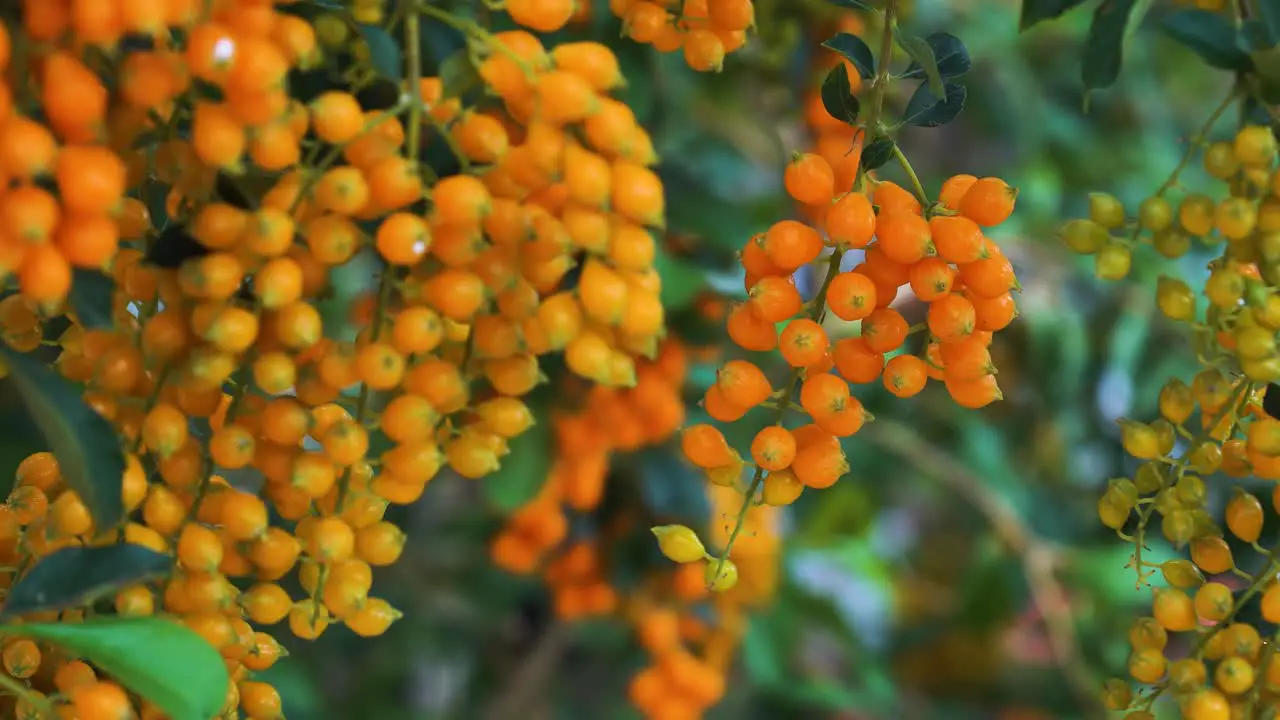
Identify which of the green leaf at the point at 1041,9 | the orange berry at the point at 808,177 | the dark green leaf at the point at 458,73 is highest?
the dark green leaf at the point at 458,73

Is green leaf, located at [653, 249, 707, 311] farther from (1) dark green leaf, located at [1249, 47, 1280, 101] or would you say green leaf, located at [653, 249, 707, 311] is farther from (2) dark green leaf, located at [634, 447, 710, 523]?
(1) dark green leaf, located at [1249, 47, 1280, 101]

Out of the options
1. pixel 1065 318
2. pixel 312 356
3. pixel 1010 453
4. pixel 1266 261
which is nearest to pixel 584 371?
pixel 312 356

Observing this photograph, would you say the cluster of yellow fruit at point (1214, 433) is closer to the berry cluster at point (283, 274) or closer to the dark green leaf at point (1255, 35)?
the dark green leaf at point (1255, 35)

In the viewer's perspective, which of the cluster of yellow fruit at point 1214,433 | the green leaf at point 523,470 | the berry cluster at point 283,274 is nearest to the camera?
the berry cluster at point 283,274

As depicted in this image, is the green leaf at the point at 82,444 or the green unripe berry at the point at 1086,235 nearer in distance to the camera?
the green leaf at the point at 82,444

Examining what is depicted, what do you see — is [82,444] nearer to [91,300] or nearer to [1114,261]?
[91,300]

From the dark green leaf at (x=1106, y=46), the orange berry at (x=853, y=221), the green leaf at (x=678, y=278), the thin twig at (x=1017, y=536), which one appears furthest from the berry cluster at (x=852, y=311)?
the thin twig at (x=1017, y=536)

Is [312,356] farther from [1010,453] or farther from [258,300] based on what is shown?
[1010,453]

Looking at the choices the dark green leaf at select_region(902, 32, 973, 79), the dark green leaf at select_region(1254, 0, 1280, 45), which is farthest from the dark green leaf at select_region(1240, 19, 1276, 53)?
the dark green leaf at select_region(902, 32, 973, 79)

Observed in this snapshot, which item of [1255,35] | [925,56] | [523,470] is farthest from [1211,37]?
[523,470]
